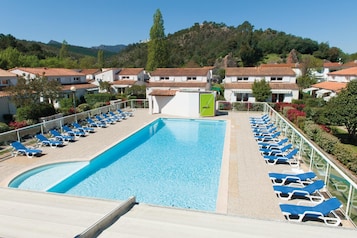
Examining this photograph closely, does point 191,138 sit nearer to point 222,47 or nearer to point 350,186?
point 350,186

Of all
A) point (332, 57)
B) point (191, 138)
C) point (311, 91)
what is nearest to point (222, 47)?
point (332, 57)

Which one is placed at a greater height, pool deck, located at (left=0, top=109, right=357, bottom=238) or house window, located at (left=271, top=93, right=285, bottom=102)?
house window, located at (left=271, top=93, right=285, bottom=102)

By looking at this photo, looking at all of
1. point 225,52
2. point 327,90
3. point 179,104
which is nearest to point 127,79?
point 179,104

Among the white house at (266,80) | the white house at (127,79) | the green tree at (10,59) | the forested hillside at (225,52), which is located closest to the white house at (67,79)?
the white house at (127,79)

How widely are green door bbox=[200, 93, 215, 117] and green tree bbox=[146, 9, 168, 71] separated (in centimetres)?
4466

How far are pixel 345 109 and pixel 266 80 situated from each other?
25.8 meters

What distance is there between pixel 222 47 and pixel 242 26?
51674 mm

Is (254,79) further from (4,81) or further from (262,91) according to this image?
(4,81)

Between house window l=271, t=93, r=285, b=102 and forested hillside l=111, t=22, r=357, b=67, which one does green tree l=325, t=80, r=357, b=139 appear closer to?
house window l=271, t=93, r=285, b=102

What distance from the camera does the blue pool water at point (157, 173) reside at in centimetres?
1114

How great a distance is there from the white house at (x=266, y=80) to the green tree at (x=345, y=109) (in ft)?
66.8

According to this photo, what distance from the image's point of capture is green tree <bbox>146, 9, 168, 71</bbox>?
2795 inches

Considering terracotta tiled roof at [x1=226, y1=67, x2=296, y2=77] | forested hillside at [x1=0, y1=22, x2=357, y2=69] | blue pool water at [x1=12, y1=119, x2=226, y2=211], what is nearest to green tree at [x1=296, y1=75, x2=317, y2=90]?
terracotta tiled roof at [x1=226, y1=67, x2=296, y2=77]

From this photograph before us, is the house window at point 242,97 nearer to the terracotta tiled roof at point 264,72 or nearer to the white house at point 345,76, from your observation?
the terracotta tiled roof at point 264,72
